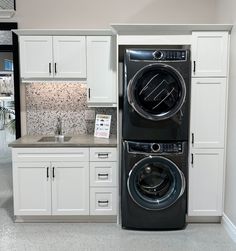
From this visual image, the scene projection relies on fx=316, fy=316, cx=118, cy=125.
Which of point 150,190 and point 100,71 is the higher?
point 100,71

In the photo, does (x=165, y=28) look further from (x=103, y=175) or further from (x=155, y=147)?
(x=103, y=175)

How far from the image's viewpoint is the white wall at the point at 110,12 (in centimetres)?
405

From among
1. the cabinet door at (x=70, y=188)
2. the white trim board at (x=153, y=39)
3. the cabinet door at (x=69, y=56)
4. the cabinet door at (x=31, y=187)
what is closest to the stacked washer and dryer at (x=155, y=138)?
→ the white trim board at (x=153, y=39)

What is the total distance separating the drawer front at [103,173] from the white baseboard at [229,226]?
4.16 ft

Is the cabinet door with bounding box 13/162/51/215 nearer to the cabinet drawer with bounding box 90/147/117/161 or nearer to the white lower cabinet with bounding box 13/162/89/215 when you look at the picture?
the white lower cabinet with bounding box 13/162/89/215

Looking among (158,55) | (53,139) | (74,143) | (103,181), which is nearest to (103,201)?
(103,181)

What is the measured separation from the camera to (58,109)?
4180 mm

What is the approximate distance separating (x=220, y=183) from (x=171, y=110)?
1023 mm

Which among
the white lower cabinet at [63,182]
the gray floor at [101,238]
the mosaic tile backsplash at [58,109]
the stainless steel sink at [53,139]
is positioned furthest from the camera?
the mosaic tile backsplash at [58,109]

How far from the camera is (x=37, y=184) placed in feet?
11.5

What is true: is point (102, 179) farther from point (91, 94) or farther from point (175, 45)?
point (175, 45)

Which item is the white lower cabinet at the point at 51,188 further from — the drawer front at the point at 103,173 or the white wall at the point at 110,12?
the white wall at the point at 110,12

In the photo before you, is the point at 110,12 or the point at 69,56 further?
the point at 110,12

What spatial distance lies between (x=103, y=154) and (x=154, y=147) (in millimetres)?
591
